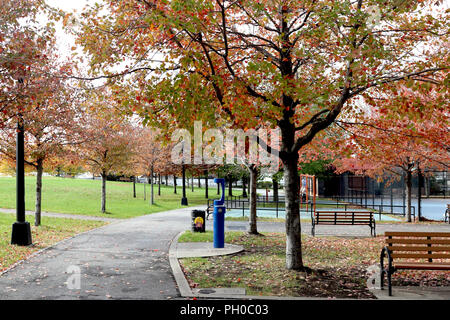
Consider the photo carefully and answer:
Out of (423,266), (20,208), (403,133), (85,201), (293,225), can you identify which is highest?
(403,133)

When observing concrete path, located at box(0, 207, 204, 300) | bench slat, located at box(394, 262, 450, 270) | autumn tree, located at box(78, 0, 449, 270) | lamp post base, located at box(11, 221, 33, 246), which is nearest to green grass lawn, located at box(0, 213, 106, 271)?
lamp post base, located at box(11, 221, 33, 246)

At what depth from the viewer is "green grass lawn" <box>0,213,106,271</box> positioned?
9.99 m

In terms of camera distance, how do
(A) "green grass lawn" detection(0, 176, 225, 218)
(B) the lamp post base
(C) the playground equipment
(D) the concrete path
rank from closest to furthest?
(D) the concrete path
(C) the playground equipment
(B) the lamp post base
(A) "green grass lawn" detection(0, 176, 225, 218)

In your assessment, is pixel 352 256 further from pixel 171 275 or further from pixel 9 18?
pixel 9 18

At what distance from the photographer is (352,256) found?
35.2 feet

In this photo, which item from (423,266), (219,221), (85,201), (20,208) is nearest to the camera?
(423,266)

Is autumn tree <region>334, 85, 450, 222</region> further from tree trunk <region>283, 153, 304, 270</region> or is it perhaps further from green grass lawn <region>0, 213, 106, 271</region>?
green grass lawn <region>0, 213, 106, 271</region>

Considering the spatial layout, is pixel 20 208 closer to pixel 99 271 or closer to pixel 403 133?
pixel 99 271

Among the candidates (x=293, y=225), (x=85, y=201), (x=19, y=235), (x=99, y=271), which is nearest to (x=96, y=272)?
(x=99, y=271)

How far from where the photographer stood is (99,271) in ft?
28.0

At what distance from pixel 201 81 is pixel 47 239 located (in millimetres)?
7817

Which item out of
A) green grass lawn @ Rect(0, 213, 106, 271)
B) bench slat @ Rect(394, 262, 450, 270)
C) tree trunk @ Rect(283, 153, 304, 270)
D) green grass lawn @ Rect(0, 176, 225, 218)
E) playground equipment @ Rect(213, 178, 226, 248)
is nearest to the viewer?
bench slat @ Rect(394, 262, 450, 270)


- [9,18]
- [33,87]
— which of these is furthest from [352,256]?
[9,18]

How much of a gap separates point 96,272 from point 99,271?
0.35 feet
